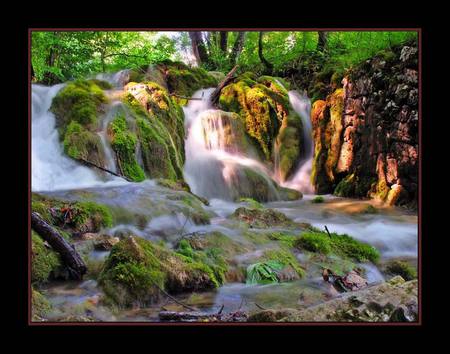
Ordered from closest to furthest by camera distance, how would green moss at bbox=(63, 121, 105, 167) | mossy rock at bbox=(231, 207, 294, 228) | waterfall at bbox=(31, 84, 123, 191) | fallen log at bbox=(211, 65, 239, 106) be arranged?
waterfall at bbox=(31, 84, 123, 191)
mossy rock at bbox=(231, 207, 294, 228)
green moss at bbox=(63, 121, 105, 167)
fallen log at bbox=(211, 65, 239, 106)

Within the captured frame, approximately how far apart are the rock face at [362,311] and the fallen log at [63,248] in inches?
49.5

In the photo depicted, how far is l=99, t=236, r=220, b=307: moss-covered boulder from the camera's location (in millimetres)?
2671

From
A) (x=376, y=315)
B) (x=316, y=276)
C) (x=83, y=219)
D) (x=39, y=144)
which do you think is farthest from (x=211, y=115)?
(x=376, y=315)

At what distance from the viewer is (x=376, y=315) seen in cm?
237

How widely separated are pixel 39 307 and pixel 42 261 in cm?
43

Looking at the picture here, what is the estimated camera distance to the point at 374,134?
21.0 ft

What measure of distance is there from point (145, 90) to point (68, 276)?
4.20m

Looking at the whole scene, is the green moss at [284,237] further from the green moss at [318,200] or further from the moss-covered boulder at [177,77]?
the moss-covered boulder at [177,77]

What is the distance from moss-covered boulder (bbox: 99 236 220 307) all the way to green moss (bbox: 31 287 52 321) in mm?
347

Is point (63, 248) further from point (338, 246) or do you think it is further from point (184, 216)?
point (338, 246)

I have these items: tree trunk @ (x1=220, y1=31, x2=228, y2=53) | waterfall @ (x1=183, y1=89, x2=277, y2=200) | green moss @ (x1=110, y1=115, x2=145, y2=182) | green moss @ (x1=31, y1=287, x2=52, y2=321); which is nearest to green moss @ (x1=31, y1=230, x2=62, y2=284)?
green moss @ (x1=31, y1=287, x2=52, y2=321)

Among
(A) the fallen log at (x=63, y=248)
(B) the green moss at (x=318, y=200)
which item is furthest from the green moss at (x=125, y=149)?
(B) the green moss at (x=318, y=200)

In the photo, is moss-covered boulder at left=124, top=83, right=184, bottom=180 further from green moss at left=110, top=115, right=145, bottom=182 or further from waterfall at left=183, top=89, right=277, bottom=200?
waterfall at left=183, top=89, right=277, bottom=200

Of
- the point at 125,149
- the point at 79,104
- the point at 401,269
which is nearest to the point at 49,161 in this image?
the point at 125,149
